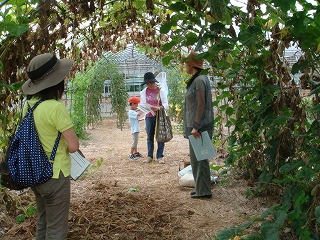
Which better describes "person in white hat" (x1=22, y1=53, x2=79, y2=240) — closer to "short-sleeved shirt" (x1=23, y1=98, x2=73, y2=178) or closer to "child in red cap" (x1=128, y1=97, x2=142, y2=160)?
"short-sleeved shirt" (x1=23, y1=98, x2=73, y2=178)

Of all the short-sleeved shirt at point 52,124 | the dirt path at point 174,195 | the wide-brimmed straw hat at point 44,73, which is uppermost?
the wide-brimmed straw hat at point 44,73

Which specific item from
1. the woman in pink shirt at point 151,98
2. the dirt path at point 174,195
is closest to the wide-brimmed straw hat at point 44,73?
the dirt path at point 174,195

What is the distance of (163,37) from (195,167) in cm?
238

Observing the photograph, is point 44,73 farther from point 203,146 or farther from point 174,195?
point 174,195

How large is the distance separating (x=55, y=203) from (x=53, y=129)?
1.42 ft

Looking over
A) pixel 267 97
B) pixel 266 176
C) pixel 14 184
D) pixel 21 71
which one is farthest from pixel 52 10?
pixel 266 176

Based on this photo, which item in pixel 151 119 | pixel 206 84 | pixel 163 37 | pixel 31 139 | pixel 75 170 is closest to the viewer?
pixel 31 139

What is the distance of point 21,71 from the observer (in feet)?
11.1

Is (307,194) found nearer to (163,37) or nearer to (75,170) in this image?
(75,170)

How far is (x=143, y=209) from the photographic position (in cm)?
387

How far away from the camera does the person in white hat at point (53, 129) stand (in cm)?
243

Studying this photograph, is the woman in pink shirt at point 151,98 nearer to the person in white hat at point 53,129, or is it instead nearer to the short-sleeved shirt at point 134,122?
the short-sleeved shirt at point 134,122

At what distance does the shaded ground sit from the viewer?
11.0ft

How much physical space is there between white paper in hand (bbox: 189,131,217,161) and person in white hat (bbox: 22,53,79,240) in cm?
170
